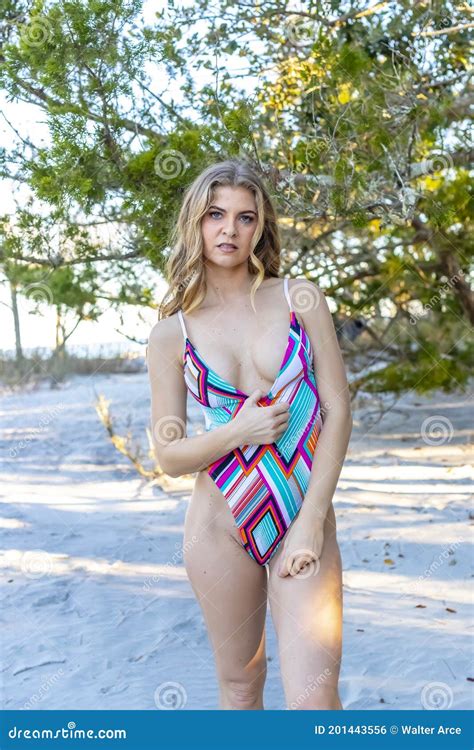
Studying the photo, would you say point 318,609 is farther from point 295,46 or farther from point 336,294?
point 336,294

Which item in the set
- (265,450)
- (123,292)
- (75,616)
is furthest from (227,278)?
(123,292)

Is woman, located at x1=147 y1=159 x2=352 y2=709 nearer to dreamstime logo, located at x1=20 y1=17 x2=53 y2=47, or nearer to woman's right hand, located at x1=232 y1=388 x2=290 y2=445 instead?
woman's right hand, located at x1=232 y1=388 x2=290 y2=445

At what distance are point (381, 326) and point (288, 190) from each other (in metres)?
4.52

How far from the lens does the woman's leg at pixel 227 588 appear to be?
200 centimetres

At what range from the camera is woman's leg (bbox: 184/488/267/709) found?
1999 millimetres

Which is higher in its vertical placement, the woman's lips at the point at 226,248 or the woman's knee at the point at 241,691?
the woman's lips at the point at 226,248

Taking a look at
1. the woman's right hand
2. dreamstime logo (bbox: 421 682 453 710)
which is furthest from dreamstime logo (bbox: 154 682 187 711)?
the woman's right hand

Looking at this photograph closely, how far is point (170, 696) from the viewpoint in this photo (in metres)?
3.16

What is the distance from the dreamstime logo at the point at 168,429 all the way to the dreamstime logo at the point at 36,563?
2.77 meters

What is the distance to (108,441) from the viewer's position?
7.84m

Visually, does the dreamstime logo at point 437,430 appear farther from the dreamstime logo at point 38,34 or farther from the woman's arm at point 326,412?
the woman's arm at point 326,412
